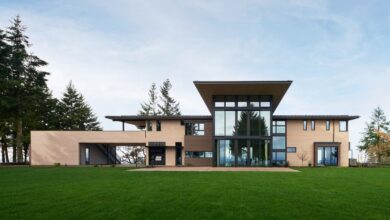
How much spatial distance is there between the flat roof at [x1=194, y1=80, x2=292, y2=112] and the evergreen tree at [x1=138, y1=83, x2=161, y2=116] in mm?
35294

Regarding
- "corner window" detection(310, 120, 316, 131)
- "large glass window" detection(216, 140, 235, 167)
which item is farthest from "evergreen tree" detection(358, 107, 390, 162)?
"large glass window" detection(216, 140, 235, 167)

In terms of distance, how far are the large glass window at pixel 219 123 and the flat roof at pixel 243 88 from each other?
195 centimetres

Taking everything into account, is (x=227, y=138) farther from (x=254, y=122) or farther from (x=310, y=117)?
(x=310, y=117)

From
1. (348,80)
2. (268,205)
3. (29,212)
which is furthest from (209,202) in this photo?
(348,80)

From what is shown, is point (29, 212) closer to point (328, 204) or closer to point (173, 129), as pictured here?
point (328, 204)

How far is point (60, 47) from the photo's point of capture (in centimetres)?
2327

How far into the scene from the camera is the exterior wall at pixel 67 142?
3659 centimetres

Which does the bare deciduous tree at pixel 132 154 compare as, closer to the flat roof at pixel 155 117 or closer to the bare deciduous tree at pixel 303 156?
the flat roof at pixel 155 117

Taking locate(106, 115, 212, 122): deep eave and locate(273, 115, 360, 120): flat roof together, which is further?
locate(106, 115, 212, 122): deep eave

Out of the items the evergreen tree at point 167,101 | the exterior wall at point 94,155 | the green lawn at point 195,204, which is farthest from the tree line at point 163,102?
the green lawn at point 195,204

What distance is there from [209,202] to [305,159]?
93.6ft

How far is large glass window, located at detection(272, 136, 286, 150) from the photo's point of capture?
35.4m

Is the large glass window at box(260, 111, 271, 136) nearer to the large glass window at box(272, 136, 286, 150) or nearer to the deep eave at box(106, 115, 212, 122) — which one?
the large glass window at box(272, 136, 286, 150)

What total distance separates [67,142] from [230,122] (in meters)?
18.6
